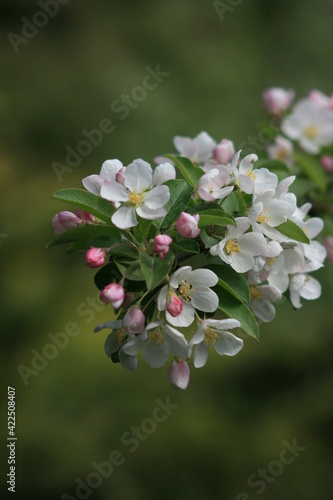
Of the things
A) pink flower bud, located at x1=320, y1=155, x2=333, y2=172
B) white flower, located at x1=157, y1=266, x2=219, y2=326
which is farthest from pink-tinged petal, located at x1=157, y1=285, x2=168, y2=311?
pink flower bud, located at x1=320, y1=155, x2=333, y2=172

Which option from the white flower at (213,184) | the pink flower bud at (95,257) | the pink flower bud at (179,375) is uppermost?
the pink flower bud at (95,257)

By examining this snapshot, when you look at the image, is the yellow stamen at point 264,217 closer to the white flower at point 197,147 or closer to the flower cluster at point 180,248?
the flower cluster at point 180,248

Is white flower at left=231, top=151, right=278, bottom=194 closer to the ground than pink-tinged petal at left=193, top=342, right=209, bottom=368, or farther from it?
farther from it

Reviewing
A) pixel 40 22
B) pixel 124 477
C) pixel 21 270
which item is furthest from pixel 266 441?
pixel 40 22

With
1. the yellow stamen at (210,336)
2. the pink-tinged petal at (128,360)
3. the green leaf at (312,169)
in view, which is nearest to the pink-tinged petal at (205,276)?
the yellow stamen at (210,336)

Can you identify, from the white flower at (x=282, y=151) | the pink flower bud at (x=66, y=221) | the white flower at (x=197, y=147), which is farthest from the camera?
the white flower at (x=282, y=151)

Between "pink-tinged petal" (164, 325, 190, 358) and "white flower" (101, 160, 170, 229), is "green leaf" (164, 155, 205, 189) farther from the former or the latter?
"pink-tinged petal" (164, 325, 190, 358)

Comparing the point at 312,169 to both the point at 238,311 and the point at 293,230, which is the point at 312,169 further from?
the point at 238,311
